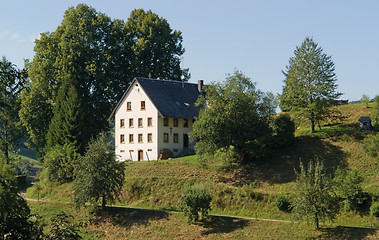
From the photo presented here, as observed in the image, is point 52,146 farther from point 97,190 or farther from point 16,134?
point 97,190

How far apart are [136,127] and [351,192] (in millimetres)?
33271

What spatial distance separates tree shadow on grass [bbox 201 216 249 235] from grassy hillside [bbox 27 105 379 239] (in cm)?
9

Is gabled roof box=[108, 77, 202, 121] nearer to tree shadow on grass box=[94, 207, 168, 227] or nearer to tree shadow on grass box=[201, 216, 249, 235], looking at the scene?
tree shadow on grass box=[94, 207, 168, 227]

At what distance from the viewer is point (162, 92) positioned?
66.8 meters

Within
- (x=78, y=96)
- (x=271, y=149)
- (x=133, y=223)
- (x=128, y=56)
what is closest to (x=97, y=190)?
(x=133, y=223)

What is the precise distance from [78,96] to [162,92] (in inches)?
456

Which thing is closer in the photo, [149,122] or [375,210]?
[375,210]

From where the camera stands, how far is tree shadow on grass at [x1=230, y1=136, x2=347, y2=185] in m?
48.5

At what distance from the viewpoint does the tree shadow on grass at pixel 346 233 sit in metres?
35.8

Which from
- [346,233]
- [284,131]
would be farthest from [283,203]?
[284,131]

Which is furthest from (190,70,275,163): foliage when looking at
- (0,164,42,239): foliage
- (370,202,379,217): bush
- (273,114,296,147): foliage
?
(0,164,42,239): foliage

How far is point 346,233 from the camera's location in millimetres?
36562

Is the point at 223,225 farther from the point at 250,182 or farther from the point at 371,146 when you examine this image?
the point at 371,146

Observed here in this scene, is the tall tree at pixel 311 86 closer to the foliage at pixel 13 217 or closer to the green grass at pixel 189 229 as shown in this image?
the green grass at pixel 189 229
